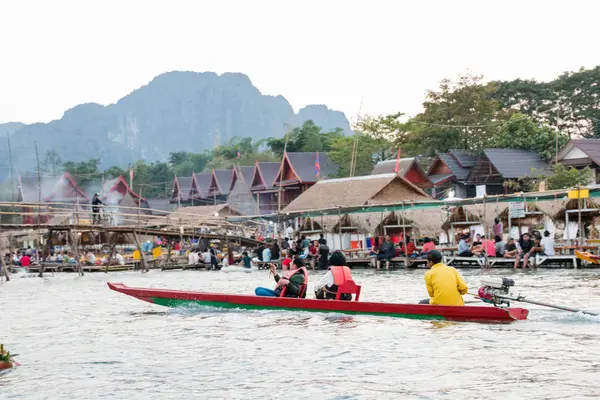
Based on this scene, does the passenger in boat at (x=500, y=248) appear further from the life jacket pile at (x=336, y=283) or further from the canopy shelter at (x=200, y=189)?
the canopy shelter at (x=200, y=189)

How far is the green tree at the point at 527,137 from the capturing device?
46094 millimetres

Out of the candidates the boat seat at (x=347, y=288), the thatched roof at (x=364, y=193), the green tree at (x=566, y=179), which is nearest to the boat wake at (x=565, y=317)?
the boat seat at (x=347, y=288)

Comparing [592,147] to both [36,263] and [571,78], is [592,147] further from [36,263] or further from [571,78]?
[36,263]

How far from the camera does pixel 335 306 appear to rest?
1460cm

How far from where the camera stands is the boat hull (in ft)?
44.2

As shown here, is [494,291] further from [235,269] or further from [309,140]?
[309,140]

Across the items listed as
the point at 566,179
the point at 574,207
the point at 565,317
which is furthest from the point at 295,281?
the point at 566,179

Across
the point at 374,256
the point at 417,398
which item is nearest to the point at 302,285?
the point at 417,398

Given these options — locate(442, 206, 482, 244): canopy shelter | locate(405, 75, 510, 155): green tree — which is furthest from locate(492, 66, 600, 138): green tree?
locate(442, 206, 482, 244): canopy shelter

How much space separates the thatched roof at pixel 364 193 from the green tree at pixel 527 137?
8.90m

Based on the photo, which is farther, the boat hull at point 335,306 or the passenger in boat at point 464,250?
→ the passenger in boat at point 464,250

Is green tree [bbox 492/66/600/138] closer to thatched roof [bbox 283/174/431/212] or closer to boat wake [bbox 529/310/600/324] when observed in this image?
thatched roof [bbox 283/174/431/212]

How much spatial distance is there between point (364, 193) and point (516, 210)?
1022cm

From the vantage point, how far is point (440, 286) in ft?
44.0
